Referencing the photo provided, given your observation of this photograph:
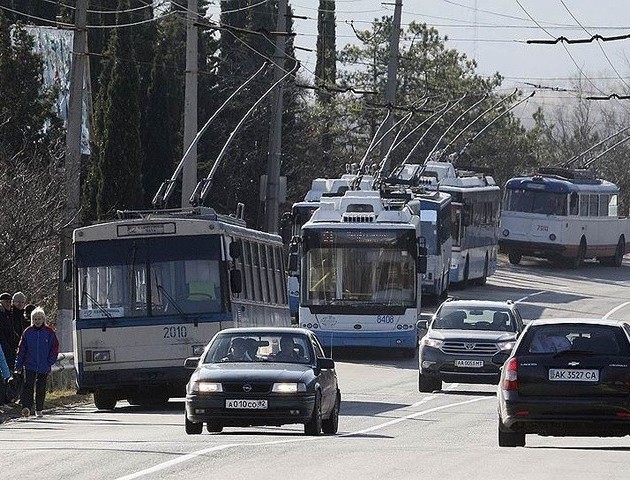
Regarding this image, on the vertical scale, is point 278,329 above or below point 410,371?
above

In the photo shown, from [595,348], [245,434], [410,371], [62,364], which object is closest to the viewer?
[595,348]

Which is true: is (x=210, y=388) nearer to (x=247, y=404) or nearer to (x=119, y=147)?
(x=247, y=404)

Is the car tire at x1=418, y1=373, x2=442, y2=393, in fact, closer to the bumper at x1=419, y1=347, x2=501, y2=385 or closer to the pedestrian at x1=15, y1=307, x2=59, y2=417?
the bumper at x1=419, y1=347, x2=501, y2=385

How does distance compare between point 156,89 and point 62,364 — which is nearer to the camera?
point 62,364

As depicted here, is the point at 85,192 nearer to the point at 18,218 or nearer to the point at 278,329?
the point at 18,218

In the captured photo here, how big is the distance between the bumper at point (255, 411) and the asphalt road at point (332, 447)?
209mm

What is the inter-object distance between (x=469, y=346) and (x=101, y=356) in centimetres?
745

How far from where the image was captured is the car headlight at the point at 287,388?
19.0 m

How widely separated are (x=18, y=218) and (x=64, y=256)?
2.15 m

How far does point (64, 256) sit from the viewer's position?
29.9 m

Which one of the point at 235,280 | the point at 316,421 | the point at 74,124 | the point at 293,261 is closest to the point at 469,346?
the point at 235,280

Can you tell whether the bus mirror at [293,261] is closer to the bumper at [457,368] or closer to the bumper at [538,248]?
the bumper at [457,368]

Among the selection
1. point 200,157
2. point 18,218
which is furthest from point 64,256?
point 200,157

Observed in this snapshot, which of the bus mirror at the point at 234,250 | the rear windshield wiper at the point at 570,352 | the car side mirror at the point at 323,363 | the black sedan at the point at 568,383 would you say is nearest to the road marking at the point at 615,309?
the bus mirror at the point at 234,250
